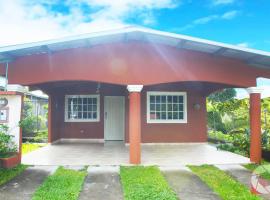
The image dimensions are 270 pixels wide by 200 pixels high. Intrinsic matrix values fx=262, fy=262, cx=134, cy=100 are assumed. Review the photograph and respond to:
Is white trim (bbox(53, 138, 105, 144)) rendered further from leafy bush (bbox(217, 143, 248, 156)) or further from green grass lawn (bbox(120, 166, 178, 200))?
green grass lawn (bbox(120, 166, 178, 200))

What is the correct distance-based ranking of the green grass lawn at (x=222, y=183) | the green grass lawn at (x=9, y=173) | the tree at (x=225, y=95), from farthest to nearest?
the tree at (x=225, y=95)
the green grass lawn at (x=9, y=173)
the green grass lawn at (x=222, y=183)

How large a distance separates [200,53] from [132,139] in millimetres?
3024

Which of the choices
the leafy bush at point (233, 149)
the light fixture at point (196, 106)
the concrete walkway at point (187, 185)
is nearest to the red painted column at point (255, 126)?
the leafy bush at point (233, 149)

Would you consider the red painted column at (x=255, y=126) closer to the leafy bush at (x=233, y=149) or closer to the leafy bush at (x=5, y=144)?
the leafy bush at (x=233, y=149)

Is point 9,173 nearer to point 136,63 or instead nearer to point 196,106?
point 136,63

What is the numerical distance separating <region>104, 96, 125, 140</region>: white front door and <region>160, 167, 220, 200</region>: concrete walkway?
5.62m

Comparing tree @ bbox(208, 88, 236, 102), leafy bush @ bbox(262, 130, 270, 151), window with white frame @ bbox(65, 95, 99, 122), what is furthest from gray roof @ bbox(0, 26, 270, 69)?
tree @ bbox(208, 88, 236, 102)

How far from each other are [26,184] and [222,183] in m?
3.98

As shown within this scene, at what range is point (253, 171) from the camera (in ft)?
21.2

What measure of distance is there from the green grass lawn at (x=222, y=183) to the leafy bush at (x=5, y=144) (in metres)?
4.65

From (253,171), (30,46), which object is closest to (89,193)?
(30,46)

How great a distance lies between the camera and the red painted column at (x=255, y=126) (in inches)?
293

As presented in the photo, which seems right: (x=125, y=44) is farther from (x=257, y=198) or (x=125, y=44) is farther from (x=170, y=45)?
(x=257, y=198)

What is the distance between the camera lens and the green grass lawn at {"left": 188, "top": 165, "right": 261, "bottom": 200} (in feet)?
15.3
